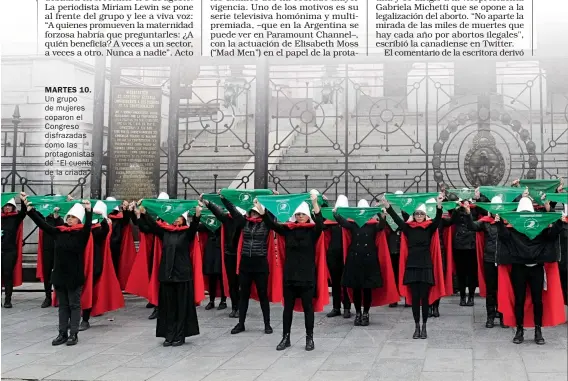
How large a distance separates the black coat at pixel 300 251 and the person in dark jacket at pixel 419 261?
4.05ft

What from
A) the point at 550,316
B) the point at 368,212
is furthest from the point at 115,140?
the point at 550,316

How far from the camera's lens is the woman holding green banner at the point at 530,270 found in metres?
7.66

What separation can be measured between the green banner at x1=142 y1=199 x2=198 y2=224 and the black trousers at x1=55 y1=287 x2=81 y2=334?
148 centimetres

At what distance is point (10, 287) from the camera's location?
10.9m

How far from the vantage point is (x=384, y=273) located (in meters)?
9.62

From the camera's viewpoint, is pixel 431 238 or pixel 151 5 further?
pixel 151 5

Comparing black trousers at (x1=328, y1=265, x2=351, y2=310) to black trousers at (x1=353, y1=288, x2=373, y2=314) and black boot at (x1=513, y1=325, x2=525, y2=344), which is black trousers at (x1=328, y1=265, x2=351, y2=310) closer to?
black trousers at (x1=353, y1=288, x2=373, y2=314)

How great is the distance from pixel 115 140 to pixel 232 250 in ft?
11.6

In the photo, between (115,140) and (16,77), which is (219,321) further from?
(16,77)

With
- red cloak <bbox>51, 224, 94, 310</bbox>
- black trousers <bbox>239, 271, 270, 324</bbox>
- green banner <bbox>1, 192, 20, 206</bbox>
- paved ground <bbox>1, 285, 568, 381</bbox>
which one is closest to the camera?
paved ground <bbox>1, 285, 568, 381</bbox>

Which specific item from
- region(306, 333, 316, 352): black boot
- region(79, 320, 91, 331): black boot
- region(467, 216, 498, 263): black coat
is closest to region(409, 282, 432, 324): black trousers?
region(467, 216, 498, 263): black coat

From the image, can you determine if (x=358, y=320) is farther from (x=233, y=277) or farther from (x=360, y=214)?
(x=233, y=277)

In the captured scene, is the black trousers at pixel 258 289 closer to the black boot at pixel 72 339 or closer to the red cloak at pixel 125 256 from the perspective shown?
the black boot at pixel 72 339

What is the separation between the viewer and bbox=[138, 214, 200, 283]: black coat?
316 inches
